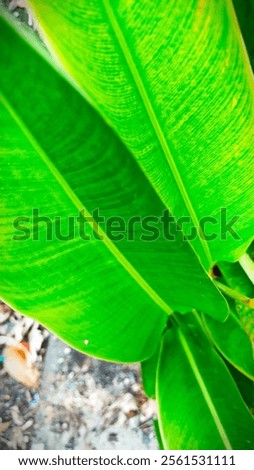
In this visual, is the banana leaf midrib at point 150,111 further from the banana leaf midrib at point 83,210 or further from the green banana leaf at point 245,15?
the green banana leaf at point 245,15

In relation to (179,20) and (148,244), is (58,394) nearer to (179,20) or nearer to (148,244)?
(148,244)

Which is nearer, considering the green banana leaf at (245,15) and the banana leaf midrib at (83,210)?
the banana leaf midrib at (83,210)

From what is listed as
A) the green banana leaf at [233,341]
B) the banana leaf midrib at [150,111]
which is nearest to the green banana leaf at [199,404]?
the green banana leaf at [233,341]

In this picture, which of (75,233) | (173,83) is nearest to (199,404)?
(75,233)

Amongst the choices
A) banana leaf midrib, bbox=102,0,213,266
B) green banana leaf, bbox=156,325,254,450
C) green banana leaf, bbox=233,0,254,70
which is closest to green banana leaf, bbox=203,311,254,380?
green banana leaf, bbox=156,325,254,450

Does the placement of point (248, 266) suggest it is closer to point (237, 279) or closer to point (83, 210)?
point (237, 279)

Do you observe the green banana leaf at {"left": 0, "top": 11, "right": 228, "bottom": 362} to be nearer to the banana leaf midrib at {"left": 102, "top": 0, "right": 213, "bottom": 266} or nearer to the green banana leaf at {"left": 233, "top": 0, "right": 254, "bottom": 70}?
the banana leaf midrib at {"left": 102, "top": 0, "right": 213, "bottom": 266}

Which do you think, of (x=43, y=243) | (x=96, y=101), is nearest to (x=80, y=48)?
(x=96, y=101)

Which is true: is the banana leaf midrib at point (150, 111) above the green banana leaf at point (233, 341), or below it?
above
